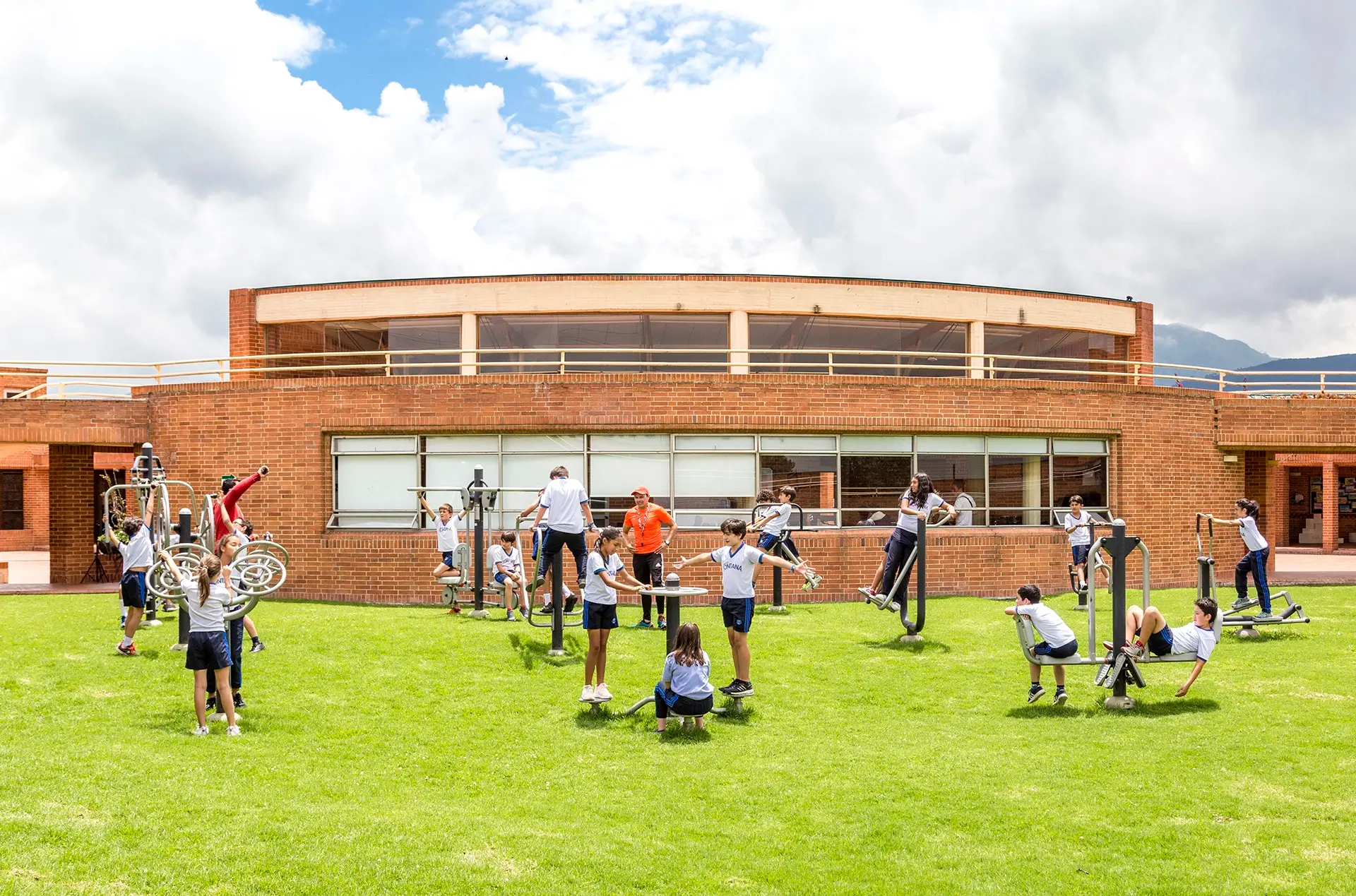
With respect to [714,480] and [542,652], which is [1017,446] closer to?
[714,480]

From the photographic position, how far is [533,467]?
65.1 feet


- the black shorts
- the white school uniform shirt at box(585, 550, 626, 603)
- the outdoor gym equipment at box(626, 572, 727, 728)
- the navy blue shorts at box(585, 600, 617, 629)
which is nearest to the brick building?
the black shorts

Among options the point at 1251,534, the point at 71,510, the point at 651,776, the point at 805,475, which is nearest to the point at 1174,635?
the point at 1251,534

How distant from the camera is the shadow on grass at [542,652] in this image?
12.3 meters

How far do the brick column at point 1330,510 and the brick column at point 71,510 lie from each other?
38295 mm

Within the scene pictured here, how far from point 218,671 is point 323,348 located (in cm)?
1853

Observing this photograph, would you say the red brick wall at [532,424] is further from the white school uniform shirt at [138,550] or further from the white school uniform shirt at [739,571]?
the white school uniform shirt at [739,571]

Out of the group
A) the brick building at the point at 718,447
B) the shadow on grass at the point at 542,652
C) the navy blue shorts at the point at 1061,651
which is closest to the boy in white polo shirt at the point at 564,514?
the shadow on grass at the point at 542,652

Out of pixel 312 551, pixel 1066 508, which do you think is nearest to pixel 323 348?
pixel 312 551

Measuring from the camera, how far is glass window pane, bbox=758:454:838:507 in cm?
2006

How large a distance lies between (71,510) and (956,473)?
20.8m

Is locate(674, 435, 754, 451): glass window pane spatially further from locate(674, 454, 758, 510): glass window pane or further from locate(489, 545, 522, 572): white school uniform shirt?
locate(489, 545, 522, 572): white school uniform shirt

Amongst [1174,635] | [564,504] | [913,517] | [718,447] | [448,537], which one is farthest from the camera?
[718,447]

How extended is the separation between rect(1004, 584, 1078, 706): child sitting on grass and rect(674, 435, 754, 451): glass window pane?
394 inches
